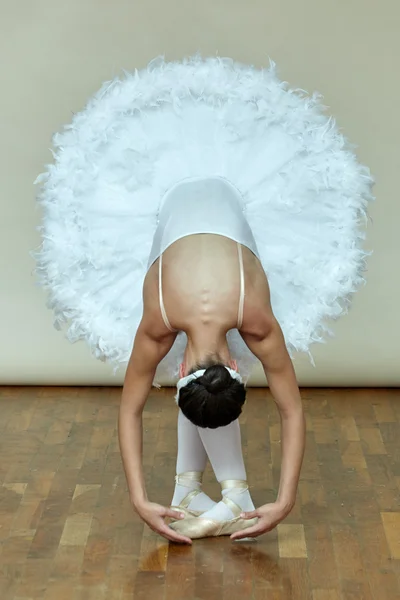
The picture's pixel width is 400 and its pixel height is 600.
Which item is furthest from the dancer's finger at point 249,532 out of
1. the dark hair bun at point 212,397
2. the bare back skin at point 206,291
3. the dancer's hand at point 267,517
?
the bare back skin at point 206,291

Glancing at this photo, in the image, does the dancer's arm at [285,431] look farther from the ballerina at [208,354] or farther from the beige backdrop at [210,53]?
the beige backdrop at [210,53]

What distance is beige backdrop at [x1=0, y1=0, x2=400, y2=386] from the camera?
383cm

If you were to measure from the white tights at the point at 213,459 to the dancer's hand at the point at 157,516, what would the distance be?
0.14 metres

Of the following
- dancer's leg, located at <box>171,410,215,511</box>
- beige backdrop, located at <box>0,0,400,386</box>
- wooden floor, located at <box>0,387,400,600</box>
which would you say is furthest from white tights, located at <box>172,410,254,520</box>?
beige backdrop, located at <box>0,0,400,386</box>

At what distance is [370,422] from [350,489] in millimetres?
558

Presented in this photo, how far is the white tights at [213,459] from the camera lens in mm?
2984

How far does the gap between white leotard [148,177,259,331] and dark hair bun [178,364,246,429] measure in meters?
0.20

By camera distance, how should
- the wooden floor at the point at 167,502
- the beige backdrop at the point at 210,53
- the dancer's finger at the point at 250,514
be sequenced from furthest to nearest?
the beige backdrop at the point at 210,53 → the dancer's finger at the point at 250,514 → the wooden floor at the point at 167,502

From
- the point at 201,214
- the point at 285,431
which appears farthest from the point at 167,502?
the point at 201,214

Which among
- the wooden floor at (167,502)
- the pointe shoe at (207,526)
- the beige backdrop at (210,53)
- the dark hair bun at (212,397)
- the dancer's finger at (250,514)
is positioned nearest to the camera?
the dark hair bun at (212,397)

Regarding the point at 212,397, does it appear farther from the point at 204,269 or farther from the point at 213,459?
the point at 213,459

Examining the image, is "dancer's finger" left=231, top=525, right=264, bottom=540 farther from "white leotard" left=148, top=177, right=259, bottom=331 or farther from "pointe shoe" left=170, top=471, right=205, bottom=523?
"white leotard" left=148, top=177, right=259, bottom=331

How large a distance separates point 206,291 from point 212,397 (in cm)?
25

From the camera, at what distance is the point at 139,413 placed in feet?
9.33
